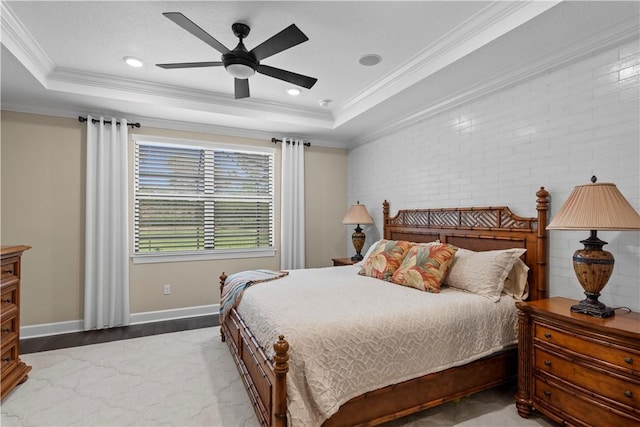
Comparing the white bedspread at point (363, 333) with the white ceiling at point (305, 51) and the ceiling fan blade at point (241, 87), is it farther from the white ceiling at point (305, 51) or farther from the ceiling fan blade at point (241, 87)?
the white ceiling at point (305, 51)

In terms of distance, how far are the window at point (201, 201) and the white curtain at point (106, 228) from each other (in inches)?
9.1

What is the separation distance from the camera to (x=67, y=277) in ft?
12.2

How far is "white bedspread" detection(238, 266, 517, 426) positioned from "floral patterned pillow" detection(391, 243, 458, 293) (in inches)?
4.2

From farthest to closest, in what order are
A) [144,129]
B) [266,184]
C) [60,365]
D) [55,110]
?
[266,184] → [144,129] → [55,110] → [60,365]

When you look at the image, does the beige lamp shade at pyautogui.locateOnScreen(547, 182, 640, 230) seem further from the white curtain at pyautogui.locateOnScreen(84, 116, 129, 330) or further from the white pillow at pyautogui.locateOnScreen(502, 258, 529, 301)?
the white curtain at pyautogui.locateOnScreen(84, 116, 129, 330)

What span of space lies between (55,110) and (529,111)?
4.91 meters

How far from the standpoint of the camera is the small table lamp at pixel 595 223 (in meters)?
1.82

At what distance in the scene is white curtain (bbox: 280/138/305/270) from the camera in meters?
4.78

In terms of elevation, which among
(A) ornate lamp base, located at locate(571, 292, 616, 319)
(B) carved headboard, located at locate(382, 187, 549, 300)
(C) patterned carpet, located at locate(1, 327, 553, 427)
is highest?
(B) carved headboard, located at locate(382, 187, 549, 300)

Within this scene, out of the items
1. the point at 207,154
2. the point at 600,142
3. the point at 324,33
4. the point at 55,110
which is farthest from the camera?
the point at 207,154

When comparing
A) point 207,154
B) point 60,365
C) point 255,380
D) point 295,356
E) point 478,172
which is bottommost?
point 60,365

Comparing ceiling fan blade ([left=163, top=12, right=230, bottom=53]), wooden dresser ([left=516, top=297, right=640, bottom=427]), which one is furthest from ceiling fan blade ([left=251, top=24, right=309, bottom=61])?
wooden dresser ([left=516, top=297, right=640, bottom=427])

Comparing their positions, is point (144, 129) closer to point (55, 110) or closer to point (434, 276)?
point (55, 110)

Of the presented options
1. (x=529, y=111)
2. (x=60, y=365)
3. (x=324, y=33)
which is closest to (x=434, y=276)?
(x=529, y=111)
